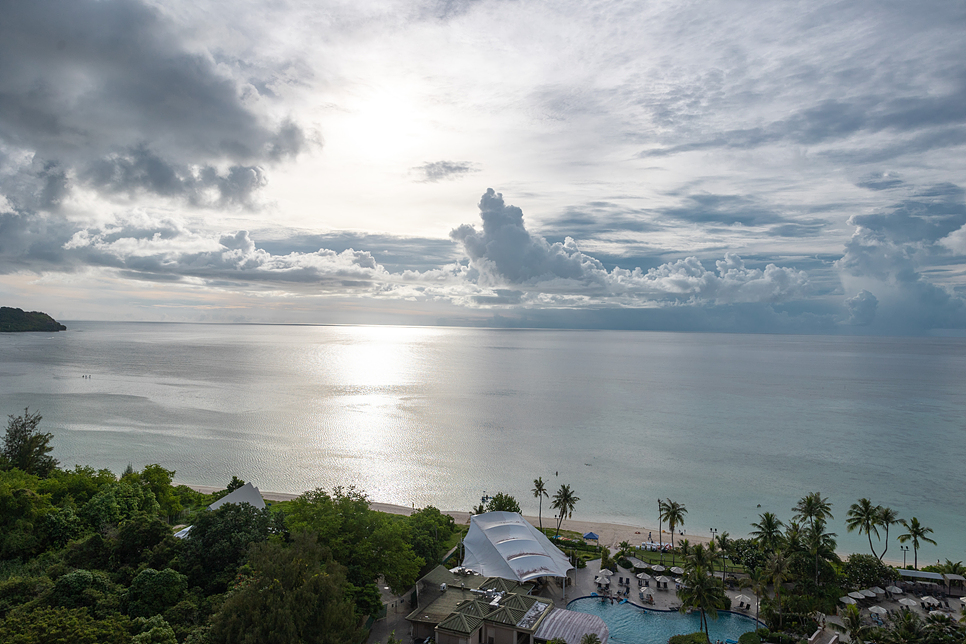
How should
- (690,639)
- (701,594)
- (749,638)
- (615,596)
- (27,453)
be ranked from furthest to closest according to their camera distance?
(27,453) → (615,596) → (690,639) → (749,638) → (701,594)

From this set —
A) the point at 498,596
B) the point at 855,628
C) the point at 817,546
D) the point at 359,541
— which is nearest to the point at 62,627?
the point at 359,541

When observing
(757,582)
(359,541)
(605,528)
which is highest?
(359,541)

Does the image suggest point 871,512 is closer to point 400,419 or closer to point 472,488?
point 472,488

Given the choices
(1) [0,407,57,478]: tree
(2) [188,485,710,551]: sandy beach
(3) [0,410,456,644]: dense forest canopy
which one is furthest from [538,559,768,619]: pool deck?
(1) [0,407,57,478]: tree

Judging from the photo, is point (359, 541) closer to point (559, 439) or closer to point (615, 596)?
point (615, 596)

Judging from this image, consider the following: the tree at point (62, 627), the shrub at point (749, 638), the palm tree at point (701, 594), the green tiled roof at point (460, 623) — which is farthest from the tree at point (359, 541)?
the shrub at point (749, 638)

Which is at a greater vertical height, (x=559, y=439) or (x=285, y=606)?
(x=285, y=606)

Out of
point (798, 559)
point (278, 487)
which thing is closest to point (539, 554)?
point (798, 559)
